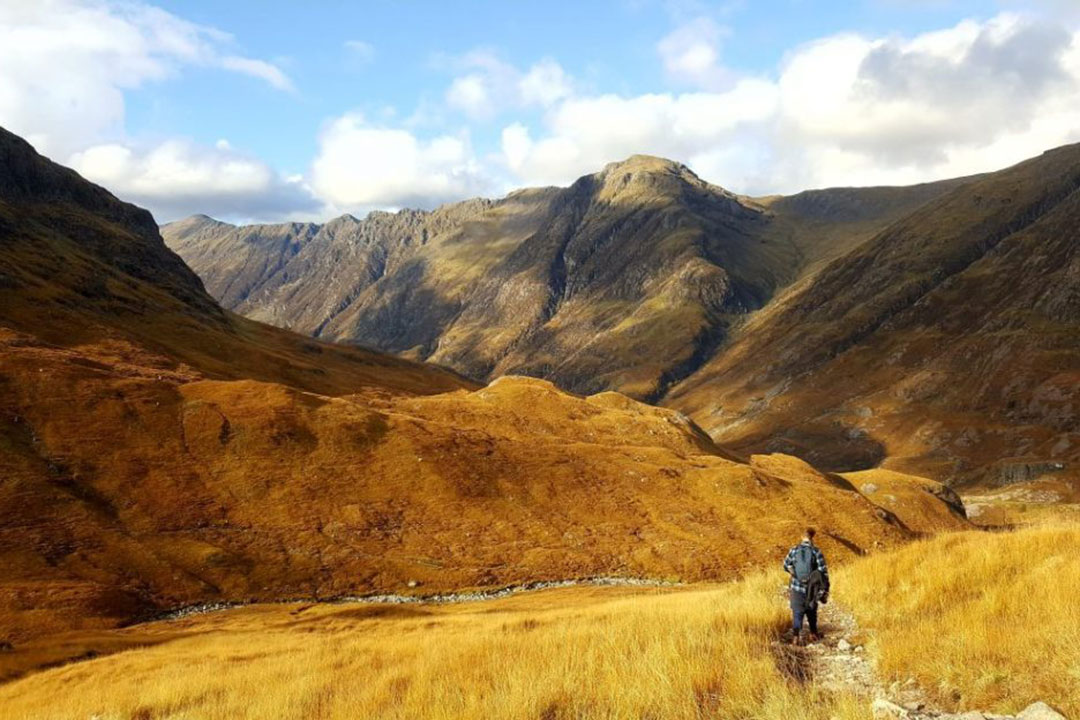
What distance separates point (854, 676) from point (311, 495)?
176 ft

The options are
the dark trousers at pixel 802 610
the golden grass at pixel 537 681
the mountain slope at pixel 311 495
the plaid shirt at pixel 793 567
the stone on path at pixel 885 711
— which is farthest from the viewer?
the mountain slope at pixel 311 495

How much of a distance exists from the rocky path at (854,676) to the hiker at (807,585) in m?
0.37

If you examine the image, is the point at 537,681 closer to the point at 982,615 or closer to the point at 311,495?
the point at 982,615

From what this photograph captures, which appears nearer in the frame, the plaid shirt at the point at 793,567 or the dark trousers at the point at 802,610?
the dark trousers at the point at 802,610

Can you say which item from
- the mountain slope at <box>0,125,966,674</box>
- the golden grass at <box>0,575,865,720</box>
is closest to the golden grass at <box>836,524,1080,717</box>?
the golden grass at <box>0,575,865,720</box>

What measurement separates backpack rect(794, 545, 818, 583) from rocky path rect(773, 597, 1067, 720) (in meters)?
1.27

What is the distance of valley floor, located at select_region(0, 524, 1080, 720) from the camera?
8.88 metres

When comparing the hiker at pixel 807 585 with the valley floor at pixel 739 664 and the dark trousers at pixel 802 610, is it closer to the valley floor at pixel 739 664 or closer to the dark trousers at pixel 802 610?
the dark trousers at pixel 802 610

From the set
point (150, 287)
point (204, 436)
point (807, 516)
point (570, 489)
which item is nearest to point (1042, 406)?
point (807, 516)

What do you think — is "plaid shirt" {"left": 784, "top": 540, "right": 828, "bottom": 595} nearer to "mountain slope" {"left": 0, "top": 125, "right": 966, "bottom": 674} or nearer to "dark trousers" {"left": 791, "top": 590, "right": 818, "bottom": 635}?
"dark trousers" {"left": 791, "top": 590, "right": 818, "bottom": 635}

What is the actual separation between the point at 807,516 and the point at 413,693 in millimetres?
63890

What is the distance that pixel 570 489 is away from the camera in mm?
65375

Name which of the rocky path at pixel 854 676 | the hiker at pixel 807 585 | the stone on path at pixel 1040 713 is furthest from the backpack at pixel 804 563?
the stone on path at pixel 1040 713

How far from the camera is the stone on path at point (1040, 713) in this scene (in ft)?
24.9
